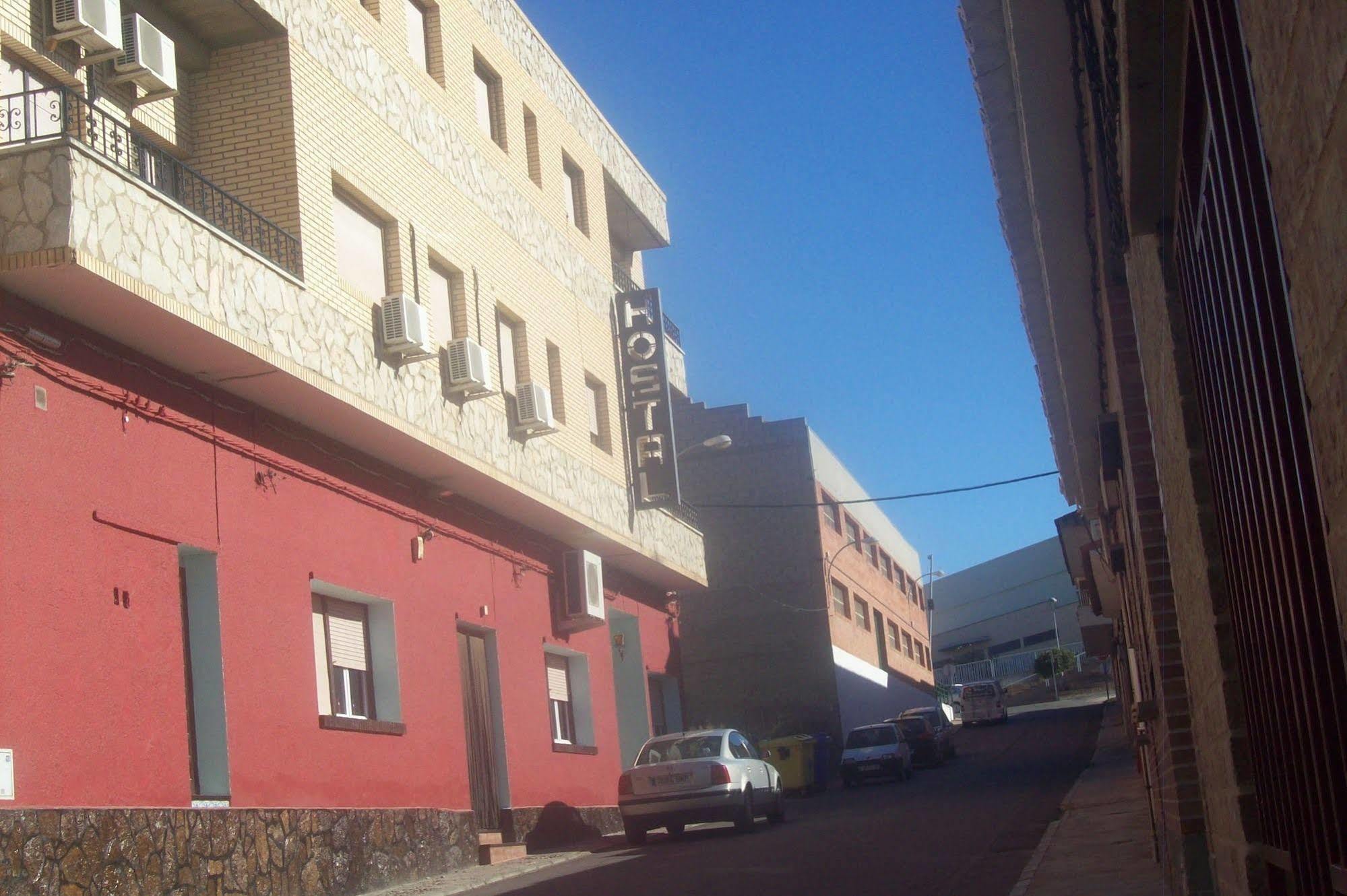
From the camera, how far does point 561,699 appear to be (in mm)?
24359

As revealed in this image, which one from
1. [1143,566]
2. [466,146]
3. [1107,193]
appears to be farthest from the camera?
[466,146]

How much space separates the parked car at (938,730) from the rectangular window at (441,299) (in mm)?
23590

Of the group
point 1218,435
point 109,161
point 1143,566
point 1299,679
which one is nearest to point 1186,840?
point 1143,566

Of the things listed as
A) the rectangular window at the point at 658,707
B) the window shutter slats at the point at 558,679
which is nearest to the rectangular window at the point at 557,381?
the window shutter slats at the point at 558,679

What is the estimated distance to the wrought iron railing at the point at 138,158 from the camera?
12594mm

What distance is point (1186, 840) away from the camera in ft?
24.1

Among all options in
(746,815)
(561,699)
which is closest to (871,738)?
(561,699)

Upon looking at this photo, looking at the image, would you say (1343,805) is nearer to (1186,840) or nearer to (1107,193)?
(1107,193)

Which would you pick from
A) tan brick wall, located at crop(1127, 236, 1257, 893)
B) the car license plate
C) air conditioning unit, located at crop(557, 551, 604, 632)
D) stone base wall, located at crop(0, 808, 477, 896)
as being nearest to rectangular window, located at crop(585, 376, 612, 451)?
air conditioning unit, located at crop(557, 551, 604, 632)

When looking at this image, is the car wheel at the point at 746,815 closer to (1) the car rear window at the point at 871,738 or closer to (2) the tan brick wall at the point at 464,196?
(2) the tan brick wall at the point at 464,196

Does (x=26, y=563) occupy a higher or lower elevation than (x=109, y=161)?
lower

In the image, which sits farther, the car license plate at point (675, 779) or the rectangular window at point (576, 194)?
the rectangular window at point (576, 194)

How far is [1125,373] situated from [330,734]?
35.5 ft

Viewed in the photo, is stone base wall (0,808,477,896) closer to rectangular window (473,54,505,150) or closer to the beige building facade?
the beige building facade
